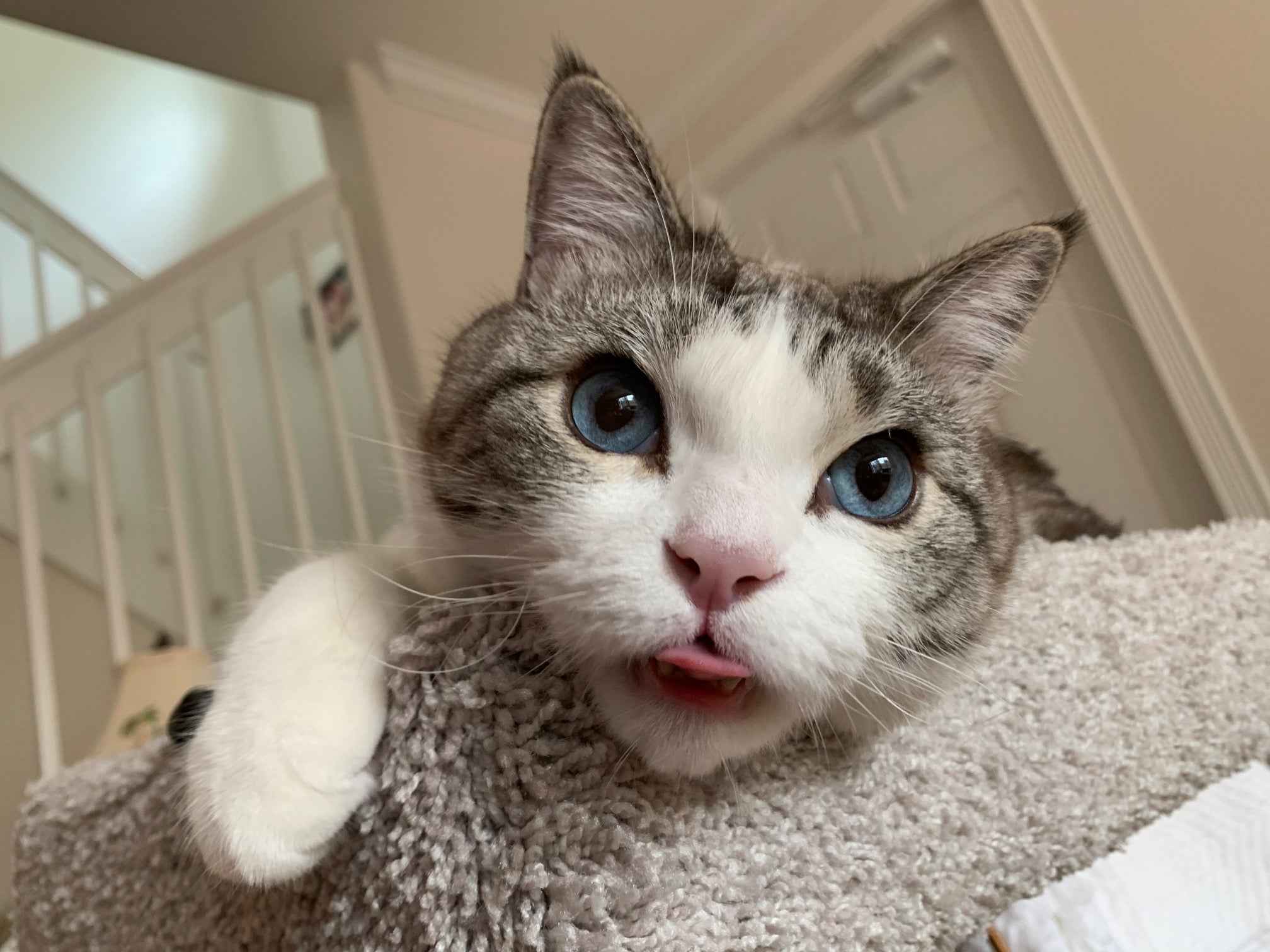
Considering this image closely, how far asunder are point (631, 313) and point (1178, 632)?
0.71 meters

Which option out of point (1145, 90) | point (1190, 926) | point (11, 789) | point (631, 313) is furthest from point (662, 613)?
point (11, 789)

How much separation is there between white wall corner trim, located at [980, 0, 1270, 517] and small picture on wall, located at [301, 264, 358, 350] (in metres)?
2.18

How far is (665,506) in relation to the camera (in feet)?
1.68

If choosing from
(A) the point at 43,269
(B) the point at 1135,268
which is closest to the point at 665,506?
(B) the point at 1135,268

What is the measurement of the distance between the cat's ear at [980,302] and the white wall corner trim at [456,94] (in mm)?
1974

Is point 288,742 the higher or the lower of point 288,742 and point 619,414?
the lower

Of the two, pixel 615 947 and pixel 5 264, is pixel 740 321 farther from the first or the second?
pixel 5 264

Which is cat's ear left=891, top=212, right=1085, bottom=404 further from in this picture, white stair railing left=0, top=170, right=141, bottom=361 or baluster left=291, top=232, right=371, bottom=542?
white stair railing left=0, top=170, right=141, bottom=361

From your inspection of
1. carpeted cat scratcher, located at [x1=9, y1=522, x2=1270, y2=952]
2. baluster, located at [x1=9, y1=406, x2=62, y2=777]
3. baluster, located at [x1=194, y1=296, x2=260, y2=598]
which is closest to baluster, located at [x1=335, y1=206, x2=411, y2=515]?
baluster, located at [x1=194, y1=296, x2=260, y2=598]

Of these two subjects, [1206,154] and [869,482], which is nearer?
[869,482]

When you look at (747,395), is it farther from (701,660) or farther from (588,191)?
(588,191)

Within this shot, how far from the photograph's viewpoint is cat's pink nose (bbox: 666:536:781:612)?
46 cm

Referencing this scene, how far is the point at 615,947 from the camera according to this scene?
461mm

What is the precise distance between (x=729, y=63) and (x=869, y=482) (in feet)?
8.63
